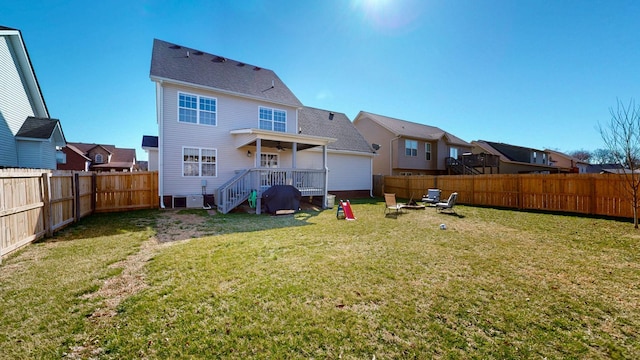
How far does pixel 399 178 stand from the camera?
19.0 m

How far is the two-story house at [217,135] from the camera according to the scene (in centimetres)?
1149

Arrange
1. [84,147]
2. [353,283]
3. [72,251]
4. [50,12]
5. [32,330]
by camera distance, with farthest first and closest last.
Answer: [84,147], [50,12], [72,251], [353,283], [32,330]

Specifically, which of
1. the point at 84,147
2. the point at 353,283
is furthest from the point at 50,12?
the point at 84,147

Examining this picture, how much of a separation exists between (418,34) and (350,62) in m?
3.77

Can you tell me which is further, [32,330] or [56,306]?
[56,306]

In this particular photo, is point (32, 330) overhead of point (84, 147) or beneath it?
beneath

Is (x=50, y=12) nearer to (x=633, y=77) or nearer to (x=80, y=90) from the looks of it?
(x=80, y=90)

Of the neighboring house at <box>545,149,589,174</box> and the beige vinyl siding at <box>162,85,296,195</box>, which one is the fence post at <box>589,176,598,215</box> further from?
the neighboring house at <box>545,149,589,174</box>

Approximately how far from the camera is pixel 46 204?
6.48 meters

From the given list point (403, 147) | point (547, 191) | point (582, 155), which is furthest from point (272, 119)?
point (582, 155)

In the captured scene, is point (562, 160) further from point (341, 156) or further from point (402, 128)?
point (341, 156)

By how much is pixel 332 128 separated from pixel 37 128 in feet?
55.4

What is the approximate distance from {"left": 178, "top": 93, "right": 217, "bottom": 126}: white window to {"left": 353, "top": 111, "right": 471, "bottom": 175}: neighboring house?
13697 mm

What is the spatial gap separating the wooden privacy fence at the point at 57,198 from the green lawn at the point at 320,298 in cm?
49
